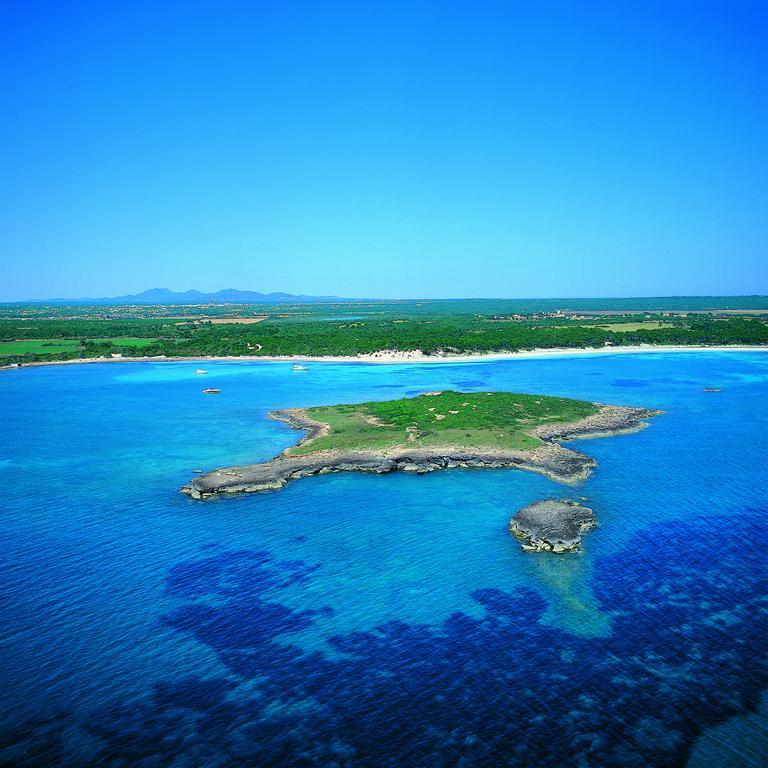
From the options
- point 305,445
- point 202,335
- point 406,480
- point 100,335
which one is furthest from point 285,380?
point 100,335

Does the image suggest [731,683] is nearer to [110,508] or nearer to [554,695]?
[554,695]

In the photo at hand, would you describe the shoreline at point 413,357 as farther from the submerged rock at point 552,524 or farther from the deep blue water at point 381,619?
the submerged rock at point 552,524

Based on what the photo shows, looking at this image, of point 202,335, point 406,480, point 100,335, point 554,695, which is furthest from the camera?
point 100,335

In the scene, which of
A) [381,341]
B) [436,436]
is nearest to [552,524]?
[436,436]

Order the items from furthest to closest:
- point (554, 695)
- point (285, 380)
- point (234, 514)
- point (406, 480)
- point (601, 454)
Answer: point (285, 380) → point (601, 454) → point (406, 480) → point (234, 514) → point (554, 695)

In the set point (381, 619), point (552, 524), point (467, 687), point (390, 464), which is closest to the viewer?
point (467, 687)

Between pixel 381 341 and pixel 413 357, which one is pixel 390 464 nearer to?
pixel 413 357
